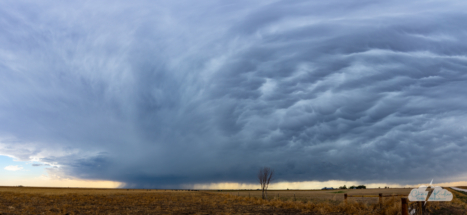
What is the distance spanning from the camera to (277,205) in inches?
1331

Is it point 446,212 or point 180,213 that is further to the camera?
point 180,213

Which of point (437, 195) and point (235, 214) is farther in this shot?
A: point (235, 214)

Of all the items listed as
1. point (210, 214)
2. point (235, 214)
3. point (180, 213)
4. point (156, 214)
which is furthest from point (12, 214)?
point (235, 214)

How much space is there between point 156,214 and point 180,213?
91.7 inches

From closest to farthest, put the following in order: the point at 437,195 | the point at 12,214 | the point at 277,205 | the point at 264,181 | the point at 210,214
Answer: the point at 437,195
the point at 12,214
the point at 210,214
the point at 277,205
the point at 264,181

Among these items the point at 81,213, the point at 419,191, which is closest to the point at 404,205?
the point at 419,191

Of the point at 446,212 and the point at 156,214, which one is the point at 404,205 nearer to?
the point at 446,212

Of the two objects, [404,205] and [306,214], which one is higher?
[404,205]

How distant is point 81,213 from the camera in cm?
2592

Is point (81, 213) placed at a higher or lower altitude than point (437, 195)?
lower

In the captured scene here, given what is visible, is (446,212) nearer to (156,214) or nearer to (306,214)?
(306,214)

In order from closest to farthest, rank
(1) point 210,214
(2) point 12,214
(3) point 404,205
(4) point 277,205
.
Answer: (3) point 404,205 < (2) point 12,214 < (1) point 210,214 < (4) point 277,205

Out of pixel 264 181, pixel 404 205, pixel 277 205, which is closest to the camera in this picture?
pixel 404 205

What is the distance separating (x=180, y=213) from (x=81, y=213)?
939cm
